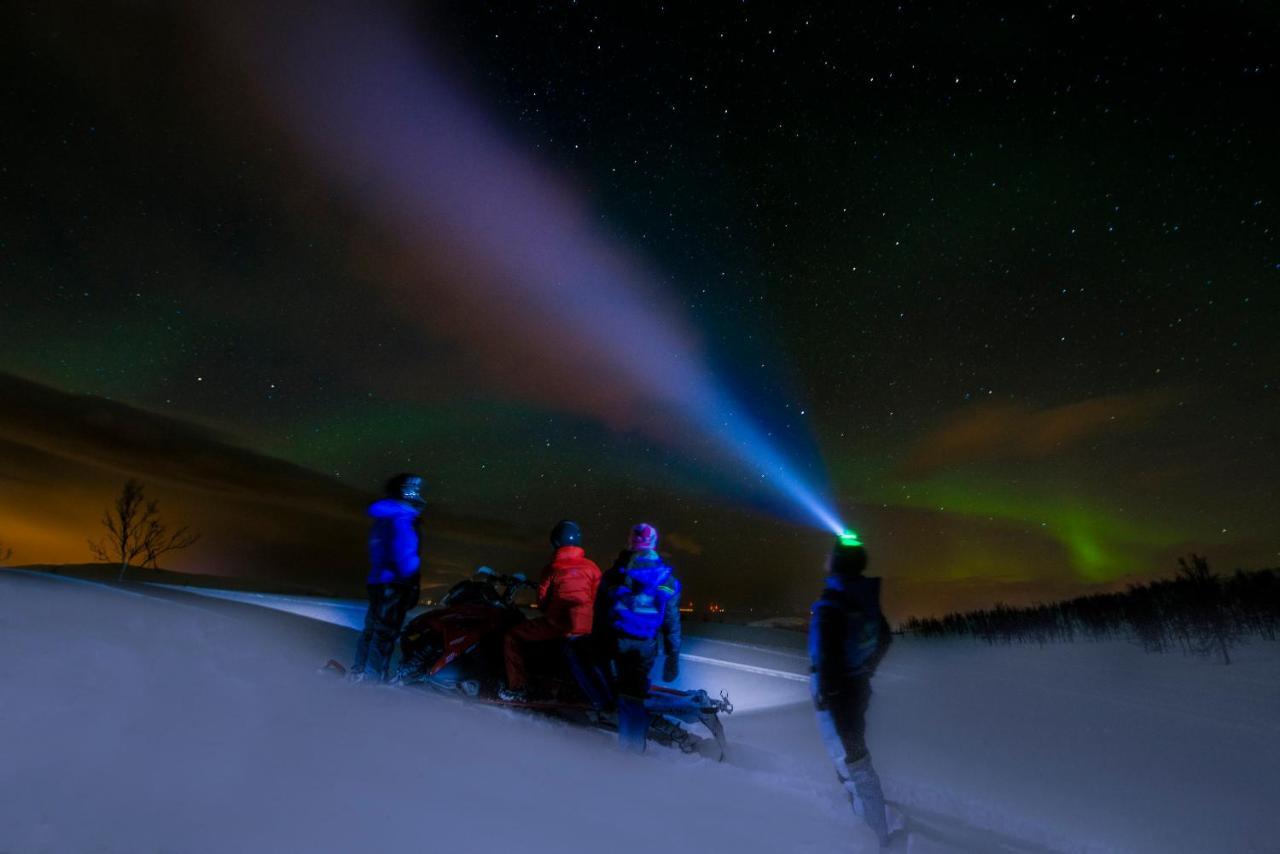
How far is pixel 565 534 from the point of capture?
18.1 feet

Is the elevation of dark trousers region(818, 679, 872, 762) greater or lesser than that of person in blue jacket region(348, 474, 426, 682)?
lesser

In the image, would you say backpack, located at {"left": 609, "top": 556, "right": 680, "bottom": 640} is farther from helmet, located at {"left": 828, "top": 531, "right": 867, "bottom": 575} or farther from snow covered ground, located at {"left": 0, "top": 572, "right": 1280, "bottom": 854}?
helmet, located at {"left": 828, "top": 531, "right": 867, "bottom": 575}

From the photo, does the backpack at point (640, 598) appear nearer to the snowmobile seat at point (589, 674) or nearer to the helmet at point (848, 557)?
the snowmobile seat at point (589, 674)

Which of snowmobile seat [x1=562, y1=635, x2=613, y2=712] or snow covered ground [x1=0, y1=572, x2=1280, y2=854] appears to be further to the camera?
snowmobile seat [x1=562, y1=635, x2=613, y2=712]

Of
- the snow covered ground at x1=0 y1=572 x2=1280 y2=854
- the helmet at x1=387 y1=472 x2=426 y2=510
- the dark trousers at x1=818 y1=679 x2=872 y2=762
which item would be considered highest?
the helmet at x1=387 y1=472 x2=426 y2=510

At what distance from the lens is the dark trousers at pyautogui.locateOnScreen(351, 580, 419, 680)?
5.75 metres

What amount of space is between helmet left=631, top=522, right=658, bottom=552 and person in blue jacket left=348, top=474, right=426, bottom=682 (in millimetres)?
2290

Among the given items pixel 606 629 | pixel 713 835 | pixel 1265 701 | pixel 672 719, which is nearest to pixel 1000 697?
pixel 1265 701

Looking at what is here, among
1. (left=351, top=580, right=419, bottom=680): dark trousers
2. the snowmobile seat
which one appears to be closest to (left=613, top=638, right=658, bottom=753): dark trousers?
the snowmobile seat

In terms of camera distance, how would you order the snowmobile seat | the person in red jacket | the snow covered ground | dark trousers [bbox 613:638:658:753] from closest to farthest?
the snow covered ground, dark trousers [bbox 613:638:658:753], the snowmobile seat, the person in red jacket

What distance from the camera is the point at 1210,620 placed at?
12.7 meters

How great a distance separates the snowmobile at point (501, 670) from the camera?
4953mm

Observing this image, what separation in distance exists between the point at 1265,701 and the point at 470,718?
9.58m

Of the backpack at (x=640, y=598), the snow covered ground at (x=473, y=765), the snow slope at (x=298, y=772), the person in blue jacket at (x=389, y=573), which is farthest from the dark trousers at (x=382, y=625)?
the backpack at (x=640, y=598)
